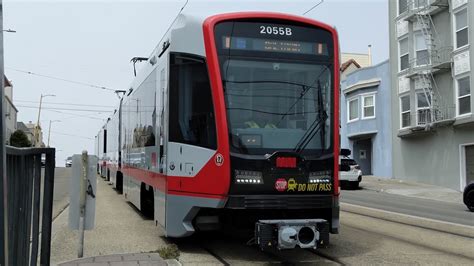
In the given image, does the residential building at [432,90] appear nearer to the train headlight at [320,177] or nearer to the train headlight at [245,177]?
the train headlight at [320,177]

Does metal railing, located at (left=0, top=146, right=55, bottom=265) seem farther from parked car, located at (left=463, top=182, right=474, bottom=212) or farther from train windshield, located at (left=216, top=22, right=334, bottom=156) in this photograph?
parked car, located at (left=463, top=182, right=474, bottom=212)

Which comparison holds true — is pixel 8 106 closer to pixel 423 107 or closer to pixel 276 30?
pixel 423 107

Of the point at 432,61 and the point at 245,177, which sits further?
the point at 432,61

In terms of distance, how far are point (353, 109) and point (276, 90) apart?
100 ft

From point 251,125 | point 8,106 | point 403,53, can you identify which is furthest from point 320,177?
point 8,106

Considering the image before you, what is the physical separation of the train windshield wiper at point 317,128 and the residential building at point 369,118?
1041 inches

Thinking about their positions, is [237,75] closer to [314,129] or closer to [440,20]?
[314,129]

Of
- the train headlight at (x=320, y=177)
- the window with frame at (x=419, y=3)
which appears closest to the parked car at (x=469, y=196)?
the train headlight at (x=320, y=177)

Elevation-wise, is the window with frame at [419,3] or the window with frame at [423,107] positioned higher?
the window with frame at [419,3]

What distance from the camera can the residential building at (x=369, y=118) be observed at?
111 feet

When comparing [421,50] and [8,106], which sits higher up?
[421,50]

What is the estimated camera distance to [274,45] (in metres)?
7.74

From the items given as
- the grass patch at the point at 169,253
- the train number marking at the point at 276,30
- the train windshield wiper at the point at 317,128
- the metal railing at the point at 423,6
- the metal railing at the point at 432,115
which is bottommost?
the grass patch at the point at 169,253

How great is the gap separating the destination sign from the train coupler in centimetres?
253
